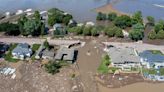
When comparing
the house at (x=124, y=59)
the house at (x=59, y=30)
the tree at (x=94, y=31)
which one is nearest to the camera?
the house at (x=124, y=59)

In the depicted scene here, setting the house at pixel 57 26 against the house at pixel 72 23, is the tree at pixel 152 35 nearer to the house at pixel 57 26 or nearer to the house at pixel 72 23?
the house at pixel 72 23

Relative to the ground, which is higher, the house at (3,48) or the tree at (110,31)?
the tree at (110,31)

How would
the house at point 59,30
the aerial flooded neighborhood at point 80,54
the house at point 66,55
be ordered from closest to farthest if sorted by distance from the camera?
the aerial flooded neighborhood at point 80,54 → the house at point 66,55 → the house at point 59,30

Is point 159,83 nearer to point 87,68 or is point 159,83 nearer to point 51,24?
point 87,68

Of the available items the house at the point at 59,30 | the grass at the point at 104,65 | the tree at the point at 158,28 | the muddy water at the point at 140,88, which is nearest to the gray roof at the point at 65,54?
the grass at the point at 104,65

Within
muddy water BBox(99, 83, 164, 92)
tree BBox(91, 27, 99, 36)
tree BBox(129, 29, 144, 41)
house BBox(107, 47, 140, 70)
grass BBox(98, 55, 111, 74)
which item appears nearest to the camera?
muddy water BBox(99, 83, 164, 92)

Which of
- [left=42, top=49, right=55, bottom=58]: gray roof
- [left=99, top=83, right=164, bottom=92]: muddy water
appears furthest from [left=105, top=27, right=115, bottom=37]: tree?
[left=99, top=83, right=164, bottom=92]: muddy water

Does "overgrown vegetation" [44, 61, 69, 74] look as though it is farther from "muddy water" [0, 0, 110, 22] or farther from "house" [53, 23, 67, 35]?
"muddy water" [0, 0, 110, 22]
